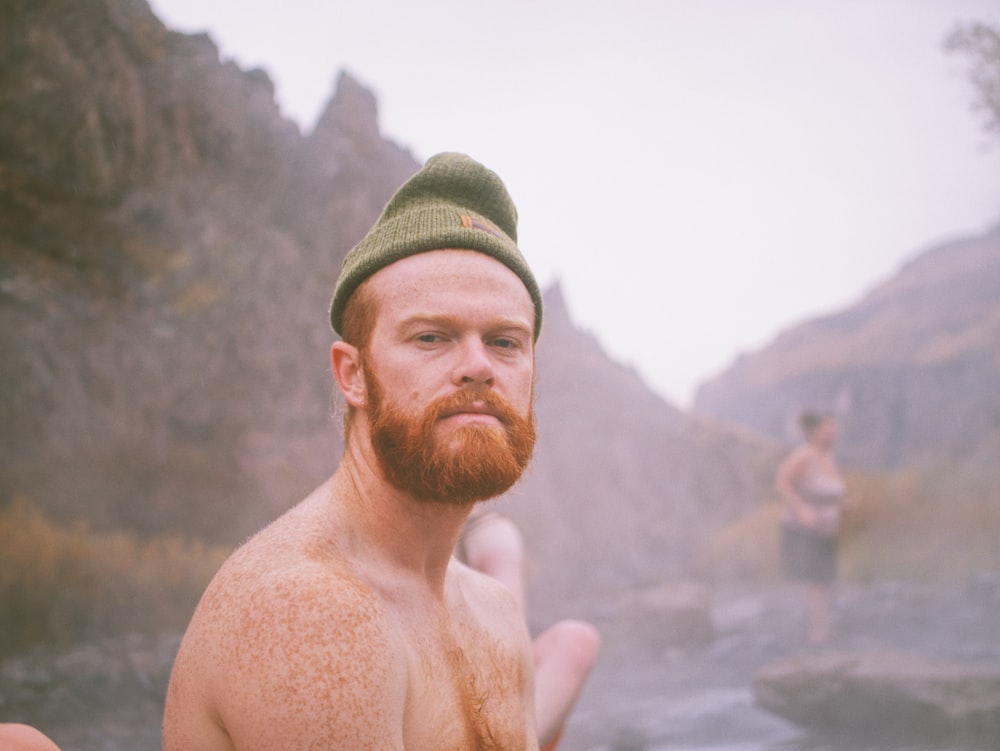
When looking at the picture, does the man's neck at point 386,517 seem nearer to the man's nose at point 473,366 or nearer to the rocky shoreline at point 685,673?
the man's nose at point 473,366

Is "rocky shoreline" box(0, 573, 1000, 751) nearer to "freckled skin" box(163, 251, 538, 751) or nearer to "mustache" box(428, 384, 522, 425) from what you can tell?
"freckled skin" box(163, 251, 538, 751)

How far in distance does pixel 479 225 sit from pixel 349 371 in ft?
1.31

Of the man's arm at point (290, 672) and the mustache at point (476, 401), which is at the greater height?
the mustache at point (476, 401)

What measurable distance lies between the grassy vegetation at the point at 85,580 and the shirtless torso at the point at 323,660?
2.26 meters

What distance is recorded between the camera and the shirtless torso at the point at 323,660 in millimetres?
1155

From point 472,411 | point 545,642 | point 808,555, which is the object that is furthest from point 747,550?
point 472,411

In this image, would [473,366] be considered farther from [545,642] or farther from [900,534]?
[900,534]

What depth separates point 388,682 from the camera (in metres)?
1.23

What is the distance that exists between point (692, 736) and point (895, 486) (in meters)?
3.11

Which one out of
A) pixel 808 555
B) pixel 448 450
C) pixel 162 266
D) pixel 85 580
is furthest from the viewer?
pixel 808 555

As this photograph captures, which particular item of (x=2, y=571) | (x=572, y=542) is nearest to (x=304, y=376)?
(x=2, y=571)

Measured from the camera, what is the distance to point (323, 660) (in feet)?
3.85

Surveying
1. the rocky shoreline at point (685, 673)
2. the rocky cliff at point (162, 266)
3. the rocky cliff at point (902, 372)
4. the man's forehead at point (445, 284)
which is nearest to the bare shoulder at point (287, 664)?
the man's forehead at point (445, 284)

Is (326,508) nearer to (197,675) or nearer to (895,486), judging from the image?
(197,675)
